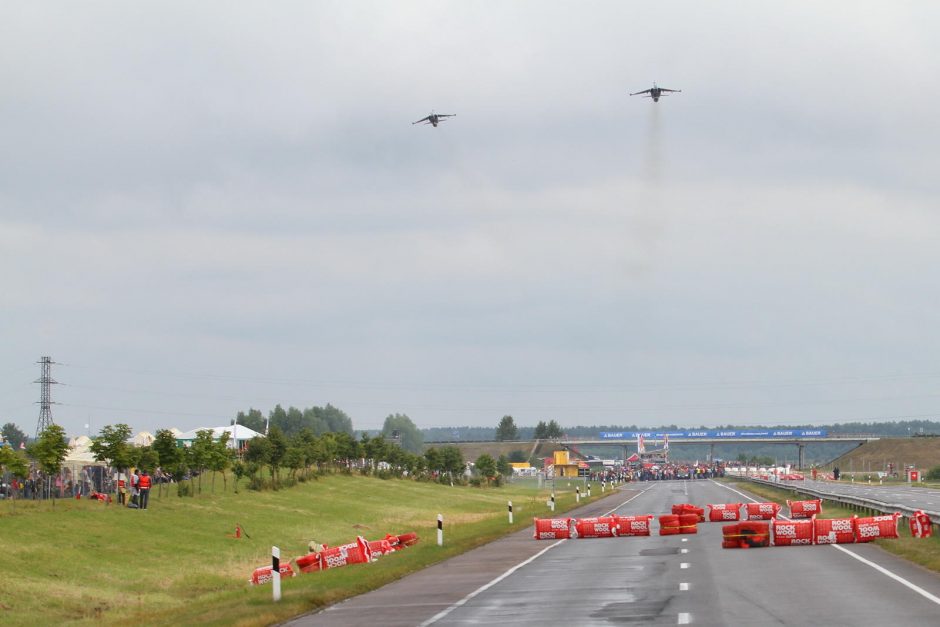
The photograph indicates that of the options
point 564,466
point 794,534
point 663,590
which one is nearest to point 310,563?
point 794,534

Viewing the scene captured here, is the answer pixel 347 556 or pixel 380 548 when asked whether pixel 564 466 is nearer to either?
pixel 380 548

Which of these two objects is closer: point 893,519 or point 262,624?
point 262,624

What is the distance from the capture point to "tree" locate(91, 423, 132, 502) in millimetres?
62562

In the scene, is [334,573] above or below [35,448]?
below

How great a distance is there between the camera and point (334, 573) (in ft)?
117

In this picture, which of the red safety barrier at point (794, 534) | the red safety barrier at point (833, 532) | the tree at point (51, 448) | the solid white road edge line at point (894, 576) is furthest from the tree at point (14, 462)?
the solid white road edge line at point (894, 576)

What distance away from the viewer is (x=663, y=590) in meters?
26.4

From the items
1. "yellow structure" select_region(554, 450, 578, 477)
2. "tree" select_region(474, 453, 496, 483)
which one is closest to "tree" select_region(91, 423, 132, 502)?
"tree" select_region(474, 453, 496, 483)

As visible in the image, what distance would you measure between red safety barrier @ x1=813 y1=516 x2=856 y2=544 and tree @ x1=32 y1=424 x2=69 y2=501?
34134 millimetres

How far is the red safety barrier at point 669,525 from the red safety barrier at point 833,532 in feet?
29.4

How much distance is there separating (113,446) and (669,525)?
97.2ft

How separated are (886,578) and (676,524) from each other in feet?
69.0

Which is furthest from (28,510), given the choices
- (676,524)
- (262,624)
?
(262,624)

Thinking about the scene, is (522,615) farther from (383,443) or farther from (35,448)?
(383,443)
